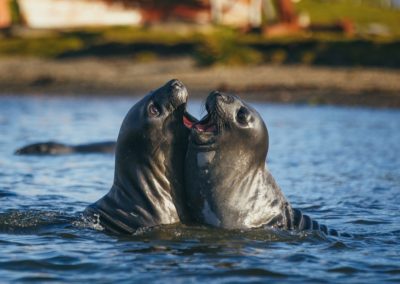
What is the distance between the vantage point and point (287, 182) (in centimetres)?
1415

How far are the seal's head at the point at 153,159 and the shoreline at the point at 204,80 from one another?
18.3 m

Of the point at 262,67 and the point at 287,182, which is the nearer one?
the point at 287,182

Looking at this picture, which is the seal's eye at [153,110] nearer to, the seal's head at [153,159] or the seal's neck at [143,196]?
the seal's head at [153,159]

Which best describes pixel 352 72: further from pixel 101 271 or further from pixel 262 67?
pixel 101 271

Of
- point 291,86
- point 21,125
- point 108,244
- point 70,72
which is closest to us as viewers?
point 108,244

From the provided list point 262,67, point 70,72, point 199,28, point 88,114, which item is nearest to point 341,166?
point 88,114

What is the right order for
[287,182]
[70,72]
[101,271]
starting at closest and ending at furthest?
[101,271]
[287,182]
[70,72]

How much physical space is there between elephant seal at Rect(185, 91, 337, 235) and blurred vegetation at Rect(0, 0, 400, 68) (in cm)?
2124

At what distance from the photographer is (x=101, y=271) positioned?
775 centimetres

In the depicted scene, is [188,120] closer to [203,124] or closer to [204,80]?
[203,124]

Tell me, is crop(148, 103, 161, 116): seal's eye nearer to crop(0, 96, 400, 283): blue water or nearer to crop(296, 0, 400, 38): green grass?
crop(0, 96, 400, 283): blue water

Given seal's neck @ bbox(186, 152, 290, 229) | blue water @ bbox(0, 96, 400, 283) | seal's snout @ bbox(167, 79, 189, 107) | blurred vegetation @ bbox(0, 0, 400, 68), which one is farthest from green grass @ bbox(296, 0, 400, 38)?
seal's snout @ bbox(167, 79, 189, 107)

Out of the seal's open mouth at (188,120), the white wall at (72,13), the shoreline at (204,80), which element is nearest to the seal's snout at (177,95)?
the seal's open mouth at (188,120)

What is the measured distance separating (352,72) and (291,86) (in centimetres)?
173
